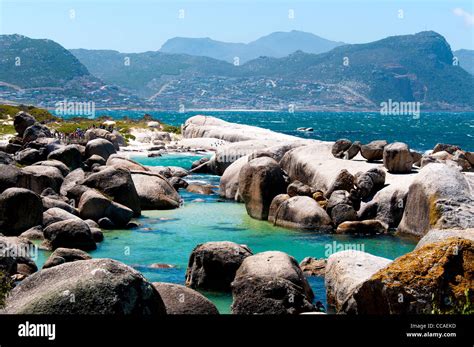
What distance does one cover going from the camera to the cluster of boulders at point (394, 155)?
101ft

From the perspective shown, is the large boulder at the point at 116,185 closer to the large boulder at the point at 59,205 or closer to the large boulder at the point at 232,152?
the large boulder at the point at 59,205

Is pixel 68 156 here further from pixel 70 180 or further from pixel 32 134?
pixel 32 134

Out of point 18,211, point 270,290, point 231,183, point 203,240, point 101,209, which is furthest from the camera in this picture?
point 231,183

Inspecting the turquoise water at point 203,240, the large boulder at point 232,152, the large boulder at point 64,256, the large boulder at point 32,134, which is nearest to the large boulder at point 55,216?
the turquoise water at point 203,240

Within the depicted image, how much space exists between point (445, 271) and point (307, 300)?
4.75 meters

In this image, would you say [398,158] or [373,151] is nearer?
[398,158]

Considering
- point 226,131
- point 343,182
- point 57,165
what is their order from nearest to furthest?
point 343,182 → point 57,165 → point 226,131

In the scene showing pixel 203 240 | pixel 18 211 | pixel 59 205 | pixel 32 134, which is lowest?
pixel 203 240

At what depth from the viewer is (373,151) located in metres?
33.7

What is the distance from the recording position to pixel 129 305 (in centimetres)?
1050

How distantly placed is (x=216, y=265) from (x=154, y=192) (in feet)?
49.9

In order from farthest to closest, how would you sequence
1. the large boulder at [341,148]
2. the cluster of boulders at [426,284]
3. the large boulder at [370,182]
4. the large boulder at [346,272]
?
the large boulder at [341,148]
the large boulder at [370,182]
the large boulder at [346,272]
the cluster of boulders at [426,284]

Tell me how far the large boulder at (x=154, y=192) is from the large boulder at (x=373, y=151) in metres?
9.82

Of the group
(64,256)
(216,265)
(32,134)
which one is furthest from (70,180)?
(32,134)
